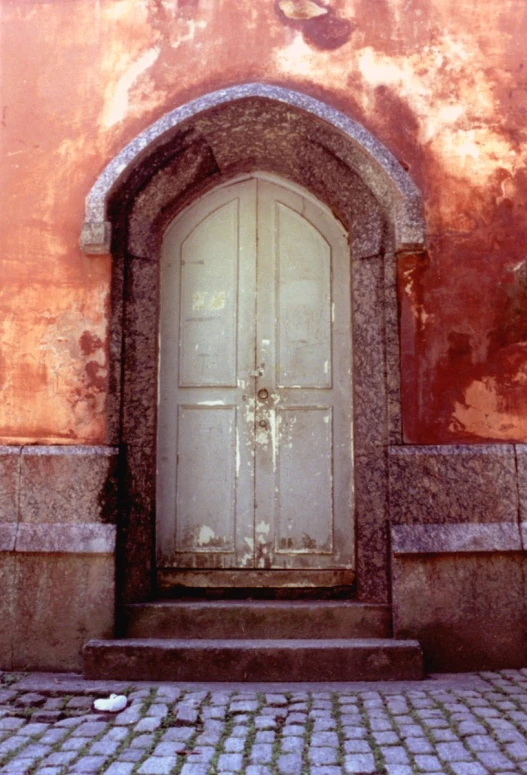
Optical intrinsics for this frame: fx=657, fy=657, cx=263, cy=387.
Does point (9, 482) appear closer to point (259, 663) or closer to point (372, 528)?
point (259, 663)

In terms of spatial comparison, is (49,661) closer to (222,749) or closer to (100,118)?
(222,749)

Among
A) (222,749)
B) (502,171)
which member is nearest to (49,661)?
(222,749)

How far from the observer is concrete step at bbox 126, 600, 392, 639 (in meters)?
3.68

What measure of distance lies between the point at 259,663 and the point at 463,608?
115 cm

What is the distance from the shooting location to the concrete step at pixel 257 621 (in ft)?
12.1

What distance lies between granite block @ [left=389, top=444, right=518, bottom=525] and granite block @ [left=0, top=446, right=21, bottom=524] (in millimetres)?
2137

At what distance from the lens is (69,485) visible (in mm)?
Answer: 3746

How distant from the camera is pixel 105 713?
9.98 feet

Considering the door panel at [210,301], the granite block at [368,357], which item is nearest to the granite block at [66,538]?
the door panel at [210,301]

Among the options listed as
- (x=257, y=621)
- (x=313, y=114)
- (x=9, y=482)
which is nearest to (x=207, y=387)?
(x=9, y=482)

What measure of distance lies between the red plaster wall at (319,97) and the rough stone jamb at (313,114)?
11 cm

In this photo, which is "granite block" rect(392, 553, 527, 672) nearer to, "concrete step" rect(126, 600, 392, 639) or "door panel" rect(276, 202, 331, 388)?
"concrete step" rect(126, 600, 392, 639)

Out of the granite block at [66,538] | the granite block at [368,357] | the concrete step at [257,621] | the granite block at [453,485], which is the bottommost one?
the concrete step at [257,621]

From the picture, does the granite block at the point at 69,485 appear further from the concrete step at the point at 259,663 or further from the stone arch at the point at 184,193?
the concrete step at the point at 259,663
